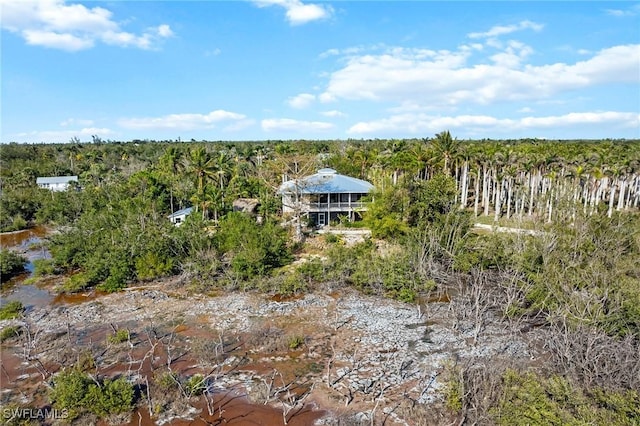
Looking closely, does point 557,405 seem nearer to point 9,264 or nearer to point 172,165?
point 9,264

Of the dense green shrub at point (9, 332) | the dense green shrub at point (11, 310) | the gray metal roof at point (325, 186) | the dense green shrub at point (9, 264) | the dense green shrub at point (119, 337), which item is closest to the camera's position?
the dense green shrub at point (119, 337)

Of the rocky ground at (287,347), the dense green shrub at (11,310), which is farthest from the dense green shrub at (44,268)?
the rocky ground at (287,347)

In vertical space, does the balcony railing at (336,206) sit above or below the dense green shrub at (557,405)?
above

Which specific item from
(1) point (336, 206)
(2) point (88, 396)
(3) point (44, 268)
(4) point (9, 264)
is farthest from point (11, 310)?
(1) point (336, 206)

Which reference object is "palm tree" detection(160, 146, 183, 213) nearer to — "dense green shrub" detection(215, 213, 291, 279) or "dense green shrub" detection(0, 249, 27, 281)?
"dense green shrub" detection(0, 249, 27, 281)

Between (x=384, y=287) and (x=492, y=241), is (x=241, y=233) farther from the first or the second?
(x=492, y=241)

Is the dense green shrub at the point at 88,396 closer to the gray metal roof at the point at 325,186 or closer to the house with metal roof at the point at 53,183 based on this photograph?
the gray metal roof at the point at 325,186
